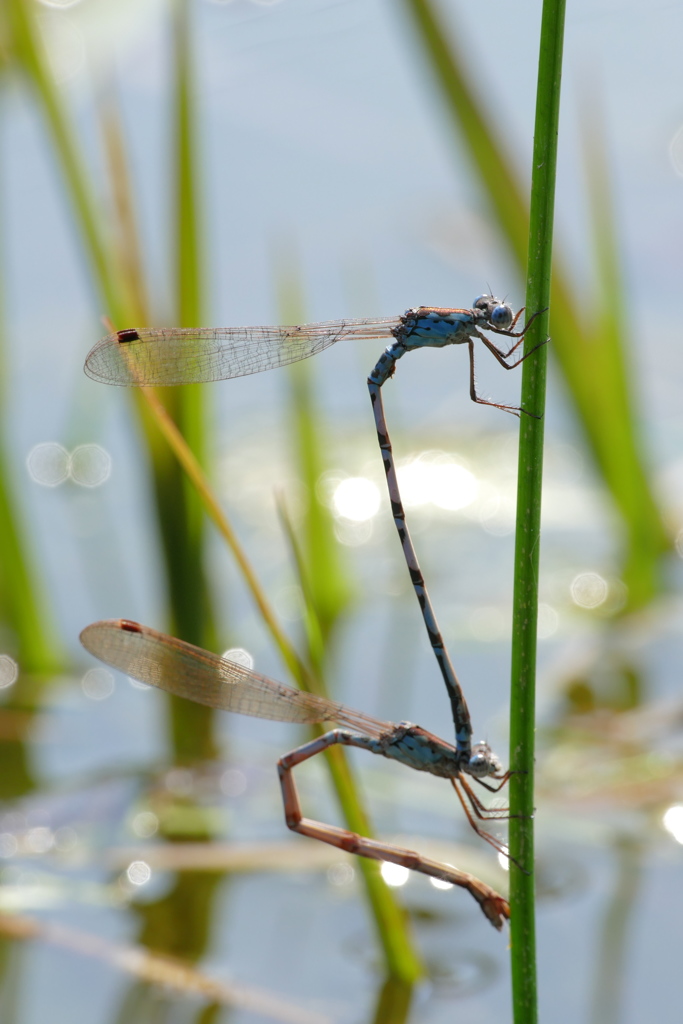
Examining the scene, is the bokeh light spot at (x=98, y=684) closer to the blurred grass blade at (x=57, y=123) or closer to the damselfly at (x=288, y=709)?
the blurred grass blade at (x=57, y=123)

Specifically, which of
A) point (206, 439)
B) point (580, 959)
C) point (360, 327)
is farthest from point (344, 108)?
point (580, 959)

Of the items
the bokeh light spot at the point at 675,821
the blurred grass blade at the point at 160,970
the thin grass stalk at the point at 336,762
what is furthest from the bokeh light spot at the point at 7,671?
the bokeh light spot at the point at 675,821

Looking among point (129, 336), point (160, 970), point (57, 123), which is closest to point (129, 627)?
point (129, 336)

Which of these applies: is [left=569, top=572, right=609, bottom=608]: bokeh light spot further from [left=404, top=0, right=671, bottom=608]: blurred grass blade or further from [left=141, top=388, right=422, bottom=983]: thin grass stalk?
[left=141, top=388, right=422, bottom=983]: thin grass stalk

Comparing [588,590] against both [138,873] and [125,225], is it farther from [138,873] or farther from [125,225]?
[125,225]

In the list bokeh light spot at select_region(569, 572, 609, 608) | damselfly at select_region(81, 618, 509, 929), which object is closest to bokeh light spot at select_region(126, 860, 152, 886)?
damselfly at select_region(81, 618, 509, 929)
